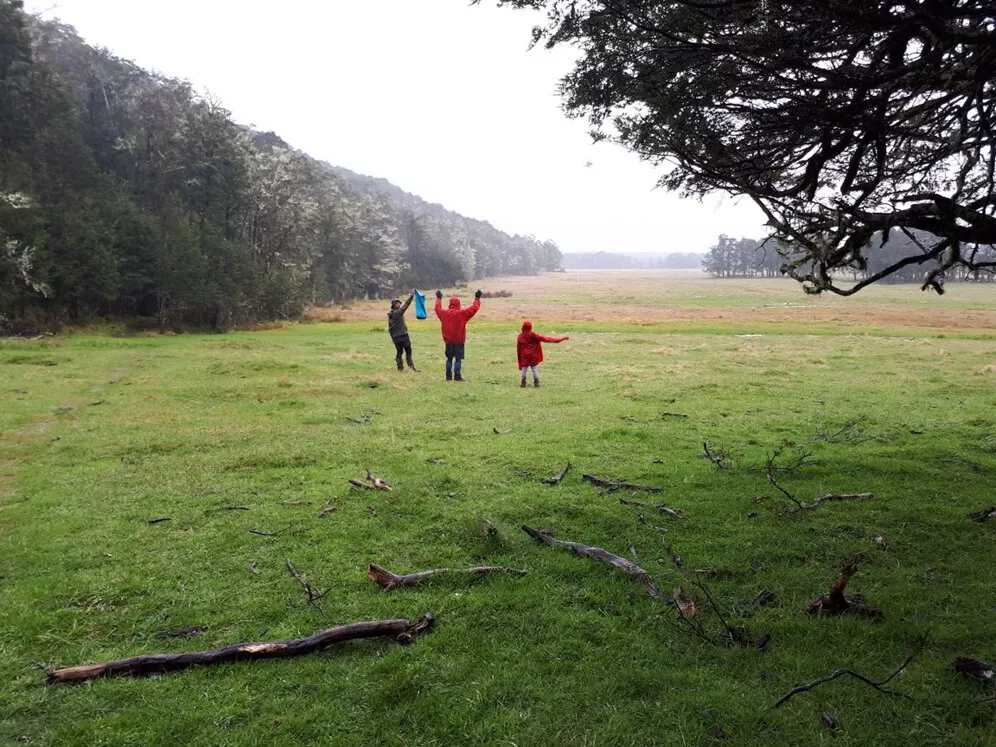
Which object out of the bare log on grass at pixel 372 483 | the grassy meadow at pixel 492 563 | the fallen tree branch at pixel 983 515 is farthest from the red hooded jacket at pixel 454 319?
the fallen tree branch at pixel 983 515

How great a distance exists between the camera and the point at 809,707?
4.45 m

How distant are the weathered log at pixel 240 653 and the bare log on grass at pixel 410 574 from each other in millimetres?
848

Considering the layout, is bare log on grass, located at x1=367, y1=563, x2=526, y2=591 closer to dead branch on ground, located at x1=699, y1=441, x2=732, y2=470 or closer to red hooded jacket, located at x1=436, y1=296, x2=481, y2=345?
dead branch on ground, located at x1=699, y1=441, x2=732, y2=470

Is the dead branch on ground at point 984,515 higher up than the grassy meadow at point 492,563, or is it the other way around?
the dead branch on ground at point 984,515

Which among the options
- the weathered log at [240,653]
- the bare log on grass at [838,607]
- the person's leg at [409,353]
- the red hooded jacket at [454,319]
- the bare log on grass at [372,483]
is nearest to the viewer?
the weathered log at [240,653]

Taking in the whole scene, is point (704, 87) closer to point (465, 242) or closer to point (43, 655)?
point (43, 655)

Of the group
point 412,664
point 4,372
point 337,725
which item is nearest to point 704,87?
point 412,664

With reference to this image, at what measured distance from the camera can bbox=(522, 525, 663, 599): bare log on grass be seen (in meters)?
6.31

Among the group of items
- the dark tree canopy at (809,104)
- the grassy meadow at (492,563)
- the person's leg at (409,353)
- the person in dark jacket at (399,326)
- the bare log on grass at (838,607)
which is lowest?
the grassy meadow at (492,563)

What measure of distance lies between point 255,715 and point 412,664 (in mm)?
1192

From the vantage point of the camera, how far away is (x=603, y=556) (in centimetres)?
697

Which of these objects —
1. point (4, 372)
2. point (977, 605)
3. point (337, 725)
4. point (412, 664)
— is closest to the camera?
point (337, 725)

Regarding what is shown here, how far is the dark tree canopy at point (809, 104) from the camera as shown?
6312 mm

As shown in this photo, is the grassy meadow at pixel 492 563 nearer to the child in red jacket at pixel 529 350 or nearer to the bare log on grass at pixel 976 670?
the bare log on grass at pixel 976 670
